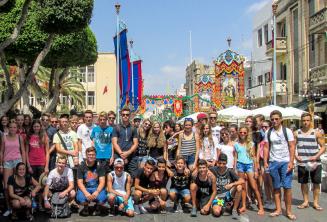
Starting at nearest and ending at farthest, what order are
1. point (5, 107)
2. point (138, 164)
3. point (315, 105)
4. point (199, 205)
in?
point (199, 205) → point (138, 164) → point (5, 107) → point (315, 105)

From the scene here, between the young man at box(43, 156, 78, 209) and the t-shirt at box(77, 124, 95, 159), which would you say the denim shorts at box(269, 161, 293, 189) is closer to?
the young man at box(43, 156, 78, 209)

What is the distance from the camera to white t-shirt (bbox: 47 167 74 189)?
27.8 feet

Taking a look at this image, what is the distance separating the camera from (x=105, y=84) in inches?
2429

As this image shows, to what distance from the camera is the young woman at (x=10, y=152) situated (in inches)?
333

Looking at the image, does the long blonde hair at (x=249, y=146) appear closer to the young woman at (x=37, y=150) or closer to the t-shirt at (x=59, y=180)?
the t-shirt at (x=59, y=180)

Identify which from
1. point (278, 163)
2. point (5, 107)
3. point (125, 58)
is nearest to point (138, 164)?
point (278, 163)

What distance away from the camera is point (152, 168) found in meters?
8.66

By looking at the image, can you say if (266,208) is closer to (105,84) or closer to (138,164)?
(138,164)

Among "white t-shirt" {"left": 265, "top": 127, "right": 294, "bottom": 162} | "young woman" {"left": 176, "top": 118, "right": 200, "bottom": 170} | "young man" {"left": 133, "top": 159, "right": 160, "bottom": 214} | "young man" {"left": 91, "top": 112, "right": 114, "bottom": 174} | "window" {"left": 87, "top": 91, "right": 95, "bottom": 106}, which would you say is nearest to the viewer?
"white t-shirt" {"left": 265, "top": 127, "right": 294, "bottom": 162}

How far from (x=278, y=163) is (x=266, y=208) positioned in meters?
1.14

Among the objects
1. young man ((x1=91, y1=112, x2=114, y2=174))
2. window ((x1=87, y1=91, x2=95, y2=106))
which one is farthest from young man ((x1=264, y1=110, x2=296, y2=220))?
window ((x1=87, y1=91, x2=95, y2=106))

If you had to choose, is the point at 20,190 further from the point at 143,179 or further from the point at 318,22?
the point at 318,22

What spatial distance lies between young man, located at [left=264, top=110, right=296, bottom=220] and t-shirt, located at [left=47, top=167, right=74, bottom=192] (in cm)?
375

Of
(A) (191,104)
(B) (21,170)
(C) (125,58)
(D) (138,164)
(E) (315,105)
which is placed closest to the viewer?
(B) (21,170)
